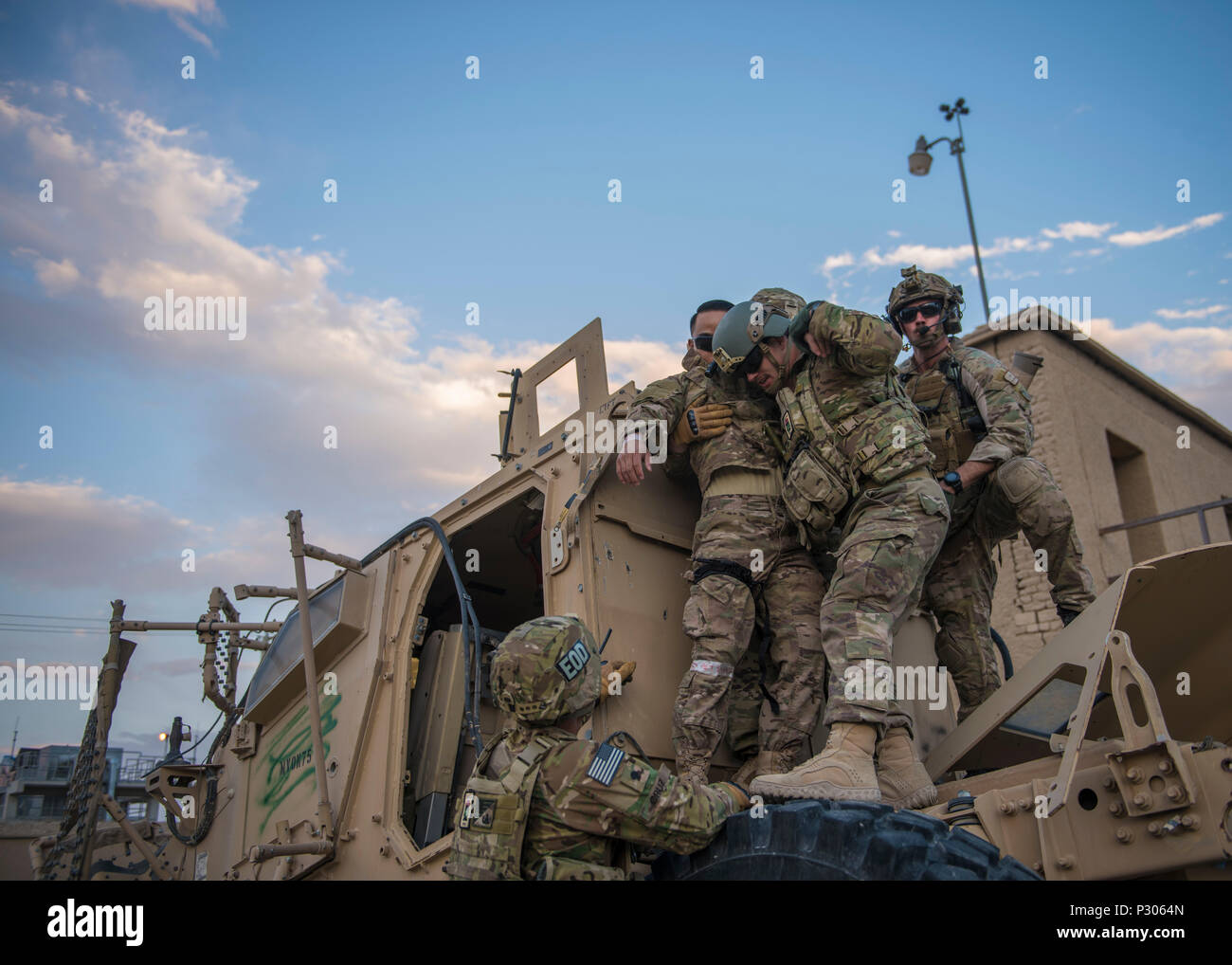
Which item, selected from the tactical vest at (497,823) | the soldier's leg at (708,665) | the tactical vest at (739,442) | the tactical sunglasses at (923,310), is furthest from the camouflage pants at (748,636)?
the tactical sunglasses at (923,310)

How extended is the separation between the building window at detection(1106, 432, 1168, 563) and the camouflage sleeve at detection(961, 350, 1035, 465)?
31.8 feet

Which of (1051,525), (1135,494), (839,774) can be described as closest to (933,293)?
(1051,525)

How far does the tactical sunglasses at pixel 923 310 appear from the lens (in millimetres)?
3961

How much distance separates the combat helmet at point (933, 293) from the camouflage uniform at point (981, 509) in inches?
4.4

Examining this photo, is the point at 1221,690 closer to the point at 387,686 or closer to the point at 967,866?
the point at 967,866

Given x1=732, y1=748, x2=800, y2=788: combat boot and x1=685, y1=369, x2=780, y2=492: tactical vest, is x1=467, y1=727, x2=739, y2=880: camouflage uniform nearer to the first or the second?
x1=732, y1=748, x2=800, y2=788: combat boot

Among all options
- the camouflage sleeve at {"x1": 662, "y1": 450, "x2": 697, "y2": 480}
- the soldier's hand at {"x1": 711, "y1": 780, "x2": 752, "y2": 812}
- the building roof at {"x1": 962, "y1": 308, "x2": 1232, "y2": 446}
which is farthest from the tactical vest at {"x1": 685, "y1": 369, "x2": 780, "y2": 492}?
the building roof at {"x1": 962, "y1": 308, "x2": 1232, "y2": 446}

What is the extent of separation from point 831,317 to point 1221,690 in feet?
5.20

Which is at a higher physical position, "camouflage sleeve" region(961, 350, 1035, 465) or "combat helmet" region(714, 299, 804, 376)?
"combat helmet" region(714, 299, 804, 376)

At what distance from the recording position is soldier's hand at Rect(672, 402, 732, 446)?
3.50 metres
